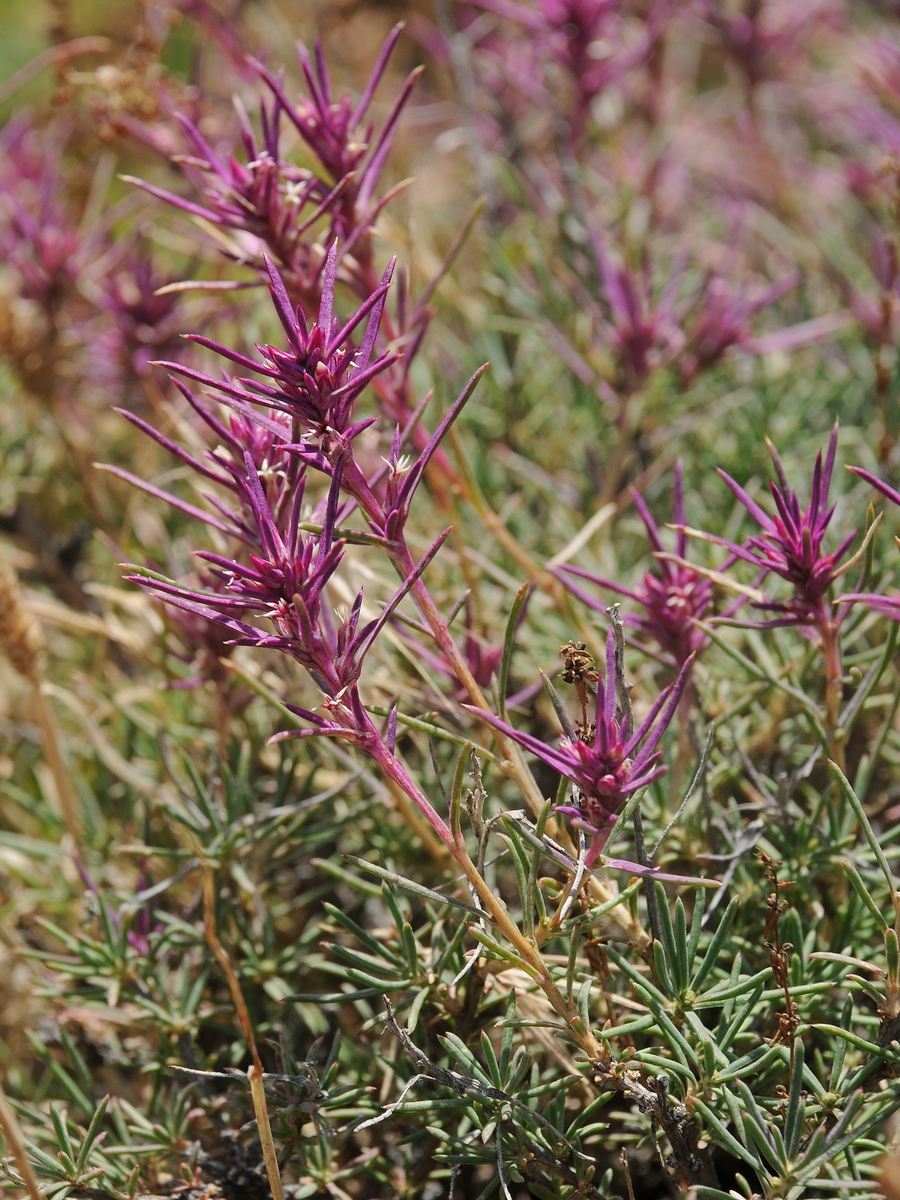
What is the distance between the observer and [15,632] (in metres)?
→ 1.09

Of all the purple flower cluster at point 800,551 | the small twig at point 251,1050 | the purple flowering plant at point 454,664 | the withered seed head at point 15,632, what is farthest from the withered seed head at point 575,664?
the withered seed head at point 15,632

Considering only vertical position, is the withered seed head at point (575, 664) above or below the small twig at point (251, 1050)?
above

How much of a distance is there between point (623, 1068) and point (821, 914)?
0.85ft

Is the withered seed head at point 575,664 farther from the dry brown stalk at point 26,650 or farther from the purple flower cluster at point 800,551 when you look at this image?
the dry brown stalk at point 26,650

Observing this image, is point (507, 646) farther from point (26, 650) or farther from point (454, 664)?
point (26, 650)

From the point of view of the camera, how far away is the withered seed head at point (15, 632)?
108 centimetres

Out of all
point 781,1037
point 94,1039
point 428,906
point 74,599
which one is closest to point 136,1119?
point 94,1039

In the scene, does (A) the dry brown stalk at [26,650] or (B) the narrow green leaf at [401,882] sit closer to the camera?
(B) the narrow green leaf at [401,882]

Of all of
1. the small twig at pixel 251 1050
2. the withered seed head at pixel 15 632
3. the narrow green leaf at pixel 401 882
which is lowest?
the small twig at pixel 251 1050

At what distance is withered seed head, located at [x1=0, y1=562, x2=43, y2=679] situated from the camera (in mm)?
1078

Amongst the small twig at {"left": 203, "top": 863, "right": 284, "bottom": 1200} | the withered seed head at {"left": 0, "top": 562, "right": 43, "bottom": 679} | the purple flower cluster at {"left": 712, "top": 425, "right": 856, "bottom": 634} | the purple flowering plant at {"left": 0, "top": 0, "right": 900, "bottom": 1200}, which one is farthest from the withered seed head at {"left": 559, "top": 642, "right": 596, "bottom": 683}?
the withered seed head at {"left": 0, "top": 562, "right": 43, "bottom": 679}

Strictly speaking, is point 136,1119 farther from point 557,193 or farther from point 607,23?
point 607,23

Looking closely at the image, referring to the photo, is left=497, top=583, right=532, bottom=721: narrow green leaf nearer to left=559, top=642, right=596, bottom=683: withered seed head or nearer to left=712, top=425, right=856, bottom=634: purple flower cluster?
left=559, top=642, right=596, bottom=683: withered seed head

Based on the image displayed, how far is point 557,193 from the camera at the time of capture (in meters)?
1.68
